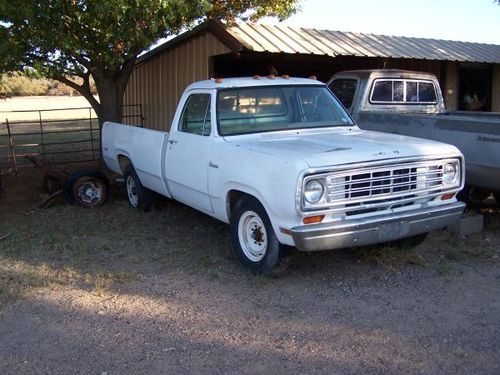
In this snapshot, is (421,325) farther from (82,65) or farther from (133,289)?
(82,65)

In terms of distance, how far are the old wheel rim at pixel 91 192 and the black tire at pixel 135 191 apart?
51cm

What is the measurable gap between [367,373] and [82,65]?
8.35 metres

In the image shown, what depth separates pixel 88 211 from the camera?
8.38 meters

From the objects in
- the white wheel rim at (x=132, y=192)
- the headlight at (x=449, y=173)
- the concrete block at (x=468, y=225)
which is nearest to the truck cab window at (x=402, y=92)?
the concrete block at (x=468, y=225)

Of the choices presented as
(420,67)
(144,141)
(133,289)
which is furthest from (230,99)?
(420,67)

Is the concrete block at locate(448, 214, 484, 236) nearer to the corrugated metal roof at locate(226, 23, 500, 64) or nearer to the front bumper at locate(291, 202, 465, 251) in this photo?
the front bumper at locate(291, 202, 465, 251)

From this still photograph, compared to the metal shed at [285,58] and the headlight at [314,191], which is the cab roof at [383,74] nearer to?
the metal shed at [285,58]

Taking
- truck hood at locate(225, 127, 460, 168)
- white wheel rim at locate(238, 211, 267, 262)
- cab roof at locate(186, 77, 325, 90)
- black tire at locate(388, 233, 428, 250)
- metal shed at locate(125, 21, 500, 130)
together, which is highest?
metal shed at locate(125, 21, 500, 130)

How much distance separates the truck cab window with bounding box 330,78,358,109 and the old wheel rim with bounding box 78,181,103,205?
3.94m

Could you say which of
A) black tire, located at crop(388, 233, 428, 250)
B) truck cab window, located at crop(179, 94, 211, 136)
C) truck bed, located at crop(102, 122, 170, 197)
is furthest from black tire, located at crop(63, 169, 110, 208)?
black tire, located at crop(388, 233, 428, 250)

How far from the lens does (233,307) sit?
470 centimetres

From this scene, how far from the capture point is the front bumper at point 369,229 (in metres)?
4.63

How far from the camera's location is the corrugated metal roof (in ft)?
33.9

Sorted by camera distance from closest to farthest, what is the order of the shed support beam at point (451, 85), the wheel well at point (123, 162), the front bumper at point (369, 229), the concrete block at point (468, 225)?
1. the front bumper at point (369, 229)
2. the concrete block at point (468, 225)
3. the wheel well at point (123, 162)
4. the shed support beam at point (451, 85)
